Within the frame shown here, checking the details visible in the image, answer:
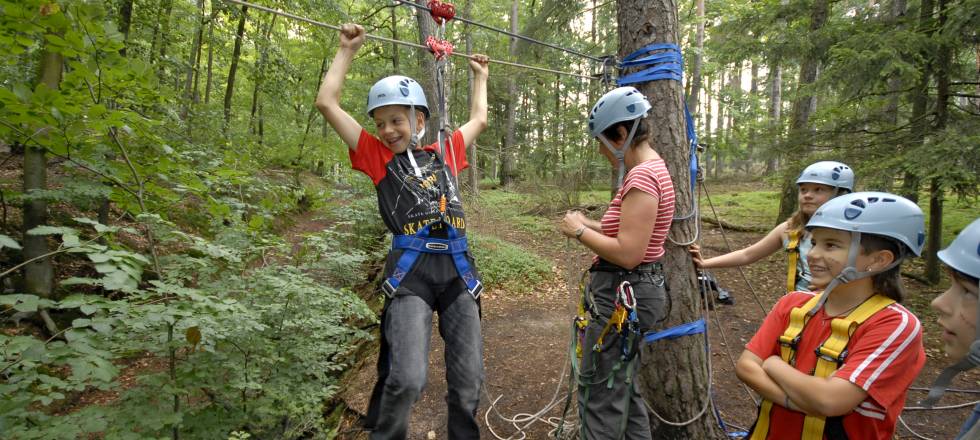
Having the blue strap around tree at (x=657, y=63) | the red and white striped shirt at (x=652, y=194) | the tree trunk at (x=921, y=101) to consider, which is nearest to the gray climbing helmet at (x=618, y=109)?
the red and white striped shirt at (x=652, y=194)

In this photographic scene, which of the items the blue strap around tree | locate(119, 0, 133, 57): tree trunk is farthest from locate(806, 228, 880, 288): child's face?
locate(119, 0, 133, 57): tree trunk

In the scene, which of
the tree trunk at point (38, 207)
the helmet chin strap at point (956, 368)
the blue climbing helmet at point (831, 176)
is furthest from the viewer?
the tree trunk at point (38, 207)

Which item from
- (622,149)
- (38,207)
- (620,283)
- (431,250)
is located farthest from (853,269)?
(38,207)

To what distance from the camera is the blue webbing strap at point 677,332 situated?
2.68 meters

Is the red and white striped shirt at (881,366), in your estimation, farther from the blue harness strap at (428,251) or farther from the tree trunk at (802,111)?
the tree trunk at (802,111)

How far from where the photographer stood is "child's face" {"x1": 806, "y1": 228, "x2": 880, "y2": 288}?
174 cm

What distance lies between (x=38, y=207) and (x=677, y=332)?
20.5ft

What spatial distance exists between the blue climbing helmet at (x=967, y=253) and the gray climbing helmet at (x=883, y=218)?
0.83 ft

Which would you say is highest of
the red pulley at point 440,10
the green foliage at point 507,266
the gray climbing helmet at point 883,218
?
the red pulley at point 440,10

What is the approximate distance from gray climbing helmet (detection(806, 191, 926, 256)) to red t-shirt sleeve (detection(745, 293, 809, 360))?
40cm

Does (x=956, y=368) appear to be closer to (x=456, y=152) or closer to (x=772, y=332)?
(x=772, y=332)

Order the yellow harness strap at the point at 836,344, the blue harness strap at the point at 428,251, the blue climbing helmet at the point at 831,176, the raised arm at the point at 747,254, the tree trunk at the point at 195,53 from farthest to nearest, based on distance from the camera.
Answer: the tree trunk at the point at 195,53
the blue climbing helmet at the point at 831,176
the raised arm at the point at 747,254
the blue harness strap at the point at 428,251
the yellow harness strap at the point at 836,344

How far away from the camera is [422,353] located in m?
2.42

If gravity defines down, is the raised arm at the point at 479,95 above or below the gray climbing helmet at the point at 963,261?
above
